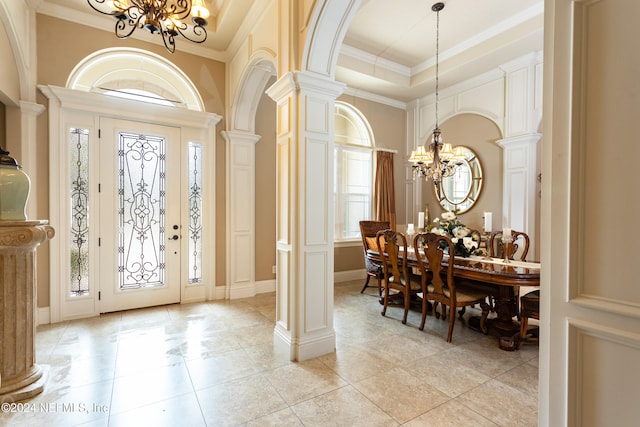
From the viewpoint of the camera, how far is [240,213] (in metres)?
4.46

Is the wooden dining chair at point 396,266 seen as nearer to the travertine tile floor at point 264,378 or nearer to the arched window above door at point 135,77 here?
the travertine tile floor at point 264,378

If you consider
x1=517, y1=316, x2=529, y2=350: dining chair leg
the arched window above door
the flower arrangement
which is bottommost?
x1=517, y1=316, x2=529, y2=350: dining chair leg

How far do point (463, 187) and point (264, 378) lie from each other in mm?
4521

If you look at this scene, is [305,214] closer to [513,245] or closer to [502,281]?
[502,281]

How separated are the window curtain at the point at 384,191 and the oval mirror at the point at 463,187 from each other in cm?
88

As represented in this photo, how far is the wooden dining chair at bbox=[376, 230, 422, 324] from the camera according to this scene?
3.41m

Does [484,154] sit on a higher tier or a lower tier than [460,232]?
higher

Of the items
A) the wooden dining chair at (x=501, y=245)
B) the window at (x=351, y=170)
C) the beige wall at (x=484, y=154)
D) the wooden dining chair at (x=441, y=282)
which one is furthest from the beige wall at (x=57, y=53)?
the wooden dining chair at (x=501, y=245)

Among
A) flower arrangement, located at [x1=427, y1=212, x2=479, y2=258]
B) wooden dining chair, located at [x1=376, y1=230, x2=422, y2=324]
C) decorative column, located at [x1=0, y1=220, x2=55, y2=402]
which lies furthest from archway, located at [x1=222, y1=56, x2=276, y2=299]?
flower arrangement, located at [x1=427, y1=212, x2=479, y2=258]

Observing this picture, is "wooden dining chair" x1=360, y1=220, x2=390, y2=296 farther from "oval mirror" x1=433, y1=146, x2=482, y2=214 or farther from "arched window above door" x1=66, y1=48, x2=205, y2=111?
"arched window above door" x1=66, y1=48, x2=205, y2=111

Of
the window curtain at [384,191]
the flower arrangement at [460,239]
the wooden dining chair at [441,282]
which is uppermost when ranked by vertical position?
the window curtain at [384,191]

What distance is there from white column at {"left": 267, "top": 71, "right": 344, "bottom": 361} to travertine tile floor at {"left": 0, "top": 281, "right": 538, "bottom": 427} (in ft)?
0.82

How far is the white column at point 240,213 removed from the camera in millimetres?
4395

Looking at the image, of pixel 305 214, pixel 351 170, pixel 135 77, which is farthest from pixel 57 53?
pixel 351 170
